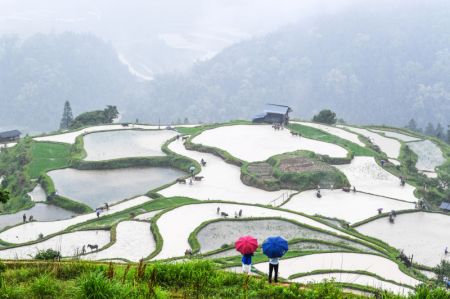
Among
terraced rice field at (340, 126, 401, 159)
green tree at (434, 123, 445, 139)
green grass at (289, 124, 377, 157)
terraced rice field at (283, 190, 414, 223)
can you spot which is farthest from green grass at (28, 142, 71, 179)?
green tree at (434, 123, 445, 139)

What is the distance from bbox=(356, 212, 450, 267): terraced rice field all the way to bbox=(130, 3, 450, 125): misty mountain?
94042mm

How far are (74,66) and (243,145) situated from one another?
121067mm

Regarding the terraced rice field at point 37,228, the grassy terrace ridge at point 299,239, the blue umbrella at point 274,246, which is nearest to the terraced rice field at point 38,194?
the terraced rice field at point 37,228

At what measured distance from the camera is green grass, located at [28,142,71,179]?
40.9 m

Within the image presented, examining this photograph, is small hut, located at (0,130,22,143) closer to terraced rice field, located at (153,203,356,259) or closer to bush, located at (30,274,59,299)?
terraced rice field, located at (153,203,356,259)

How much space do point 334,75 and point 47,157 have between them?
110 m

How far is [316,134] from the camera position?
51.3 metres

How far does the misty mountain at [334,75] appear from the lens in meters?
130

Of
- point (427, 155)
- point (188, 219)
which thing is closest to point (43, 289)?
point (188, 219)

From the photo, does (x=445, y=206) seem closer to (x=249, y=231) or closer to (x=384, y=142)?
(x=384, y=142)

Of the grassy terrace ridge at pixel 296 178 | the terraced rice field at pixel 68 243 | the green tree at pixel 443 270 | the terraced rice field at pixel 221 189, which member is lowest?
the terraced rice field at pixel 68 243

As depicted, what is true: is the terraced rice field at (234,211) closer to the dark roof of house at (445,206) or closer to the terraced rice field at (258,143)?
the terraced rice field at (258,143)

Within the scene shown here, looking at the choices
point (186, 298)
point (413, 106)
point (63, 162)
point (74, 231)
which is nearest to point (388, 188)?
point (74, 231)

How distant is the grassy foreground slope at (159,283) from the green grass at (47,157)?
97.4ft
